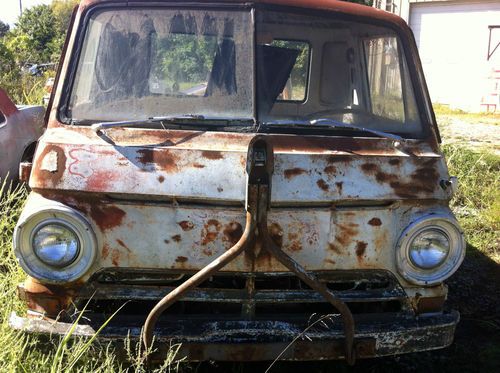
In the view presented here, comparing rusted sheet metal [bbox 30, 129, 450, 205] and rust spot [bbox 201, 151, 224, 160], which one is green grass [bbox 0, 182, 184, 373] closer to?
rusted sheet metal [bbox 30, 129, 450, 205]

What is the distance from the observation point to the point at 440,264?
2.67 m

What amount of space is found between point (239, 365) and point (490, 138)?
9.16 m

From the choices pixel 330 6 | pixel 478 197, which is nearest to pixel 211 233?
pixel 330 6

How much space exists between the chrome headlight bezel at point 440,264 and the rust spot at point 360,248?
162mm

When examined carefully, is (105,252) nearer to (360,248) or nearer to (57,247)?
(57,247)

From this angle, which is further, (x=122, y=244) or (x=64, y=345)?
(x=122, y=244)

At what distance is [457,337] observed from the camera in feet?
12.3

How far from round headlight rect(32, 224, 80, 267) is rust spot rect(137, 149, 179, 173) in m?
0.45

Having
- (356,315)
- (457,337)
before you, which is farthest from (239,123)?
(457,337)

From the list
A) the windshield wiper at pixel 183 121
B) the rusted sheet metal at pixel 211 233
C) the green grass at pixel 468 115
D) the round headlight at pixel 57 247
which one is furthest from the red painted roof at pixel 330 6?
the green grass at pixel 468 115

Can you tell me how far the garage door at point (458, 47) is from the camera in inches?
604

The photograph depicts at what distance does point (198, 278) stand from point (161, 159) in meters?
0.58

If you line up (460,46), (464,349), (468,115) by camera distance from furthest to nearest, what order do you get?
(460,46)
(468,115)
(464,349)

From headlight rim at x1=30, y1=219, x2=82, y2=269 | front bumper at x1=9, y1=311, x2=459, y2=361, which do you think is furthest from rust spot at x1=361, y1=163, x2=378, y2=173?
headlight rim at x1=30, y1=219, x2=82, y2=269
